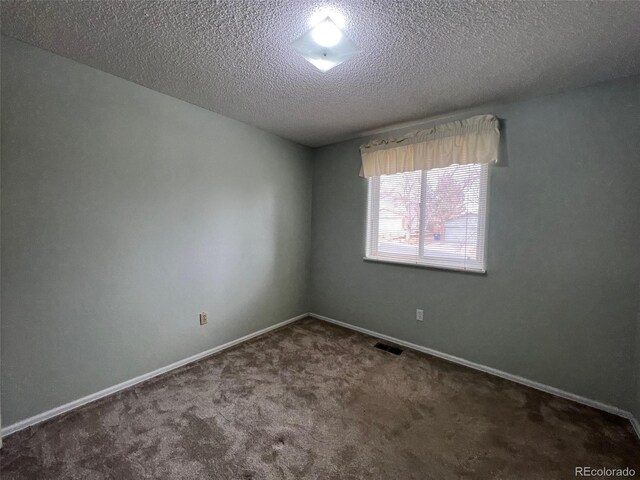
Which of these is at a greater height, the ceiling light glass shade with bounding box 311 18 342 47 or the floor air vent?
the ceiling light glass shade with bounding box 311 18 342 47

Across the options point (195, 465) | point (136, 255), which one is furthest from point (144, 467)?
point (136, 255)

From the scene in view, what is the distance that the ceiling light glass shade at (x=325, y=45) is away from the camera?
1.42 meters

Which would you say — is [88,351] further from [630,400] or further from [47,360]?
[630,400]

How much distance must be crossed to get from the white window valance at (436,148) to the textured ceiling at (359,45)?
8.7 inches

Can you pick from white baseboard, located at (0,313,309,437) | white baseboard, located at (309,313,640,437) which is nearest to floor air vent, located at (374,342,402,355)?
white baseboard, located at (309,313,640,437)

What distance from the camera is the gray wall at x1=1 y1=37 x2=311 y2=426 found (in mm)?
1618

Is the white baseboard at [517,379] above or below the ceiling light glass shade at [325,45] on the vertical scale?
below

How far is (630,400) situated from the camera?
1.81 m

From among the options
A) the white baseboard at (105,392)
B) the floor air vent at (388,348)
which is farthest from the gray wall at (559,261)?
the white baseboard at (105,392)

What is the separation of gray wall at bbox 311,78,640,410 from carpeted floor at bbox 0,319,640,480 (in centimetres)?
28

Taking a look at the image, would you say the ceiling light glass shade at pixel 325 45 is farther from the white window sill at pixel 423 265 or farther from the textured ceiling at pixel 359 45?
the white window sill at pixel 423 265

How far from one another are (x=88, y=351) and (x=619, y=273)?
→ 3.76 meters

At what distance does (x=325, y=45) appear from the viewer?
4.87ft

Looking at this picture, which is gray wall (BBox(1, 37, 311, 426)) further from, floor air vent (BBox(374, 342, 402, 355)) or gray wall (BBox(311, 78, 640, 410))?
gray wall (BBox(311, 78, 640, 410))
